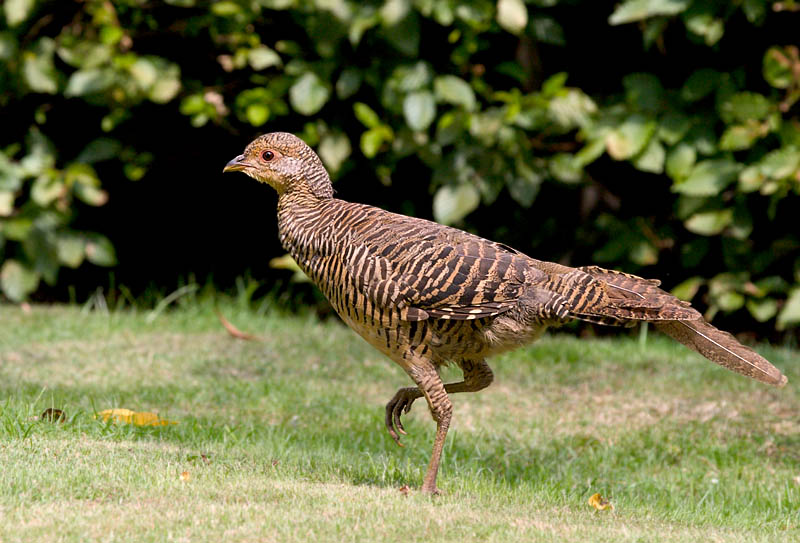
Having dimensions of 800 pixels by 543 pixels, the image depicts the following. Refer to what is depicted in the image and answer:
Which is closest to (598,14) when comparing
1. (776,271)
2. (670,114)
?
(670,114)

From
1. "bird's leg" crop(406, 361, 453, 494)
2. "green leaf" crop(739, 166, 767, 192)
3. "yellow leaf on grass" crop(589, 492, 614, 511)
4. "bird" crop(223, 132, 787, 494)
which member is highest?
"green leaf" crop(739, 166, 767, 192)

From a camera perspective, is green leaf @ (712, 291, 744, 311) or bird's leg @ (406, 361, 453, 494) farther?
green leaf @ (712, 291, 744, 311)

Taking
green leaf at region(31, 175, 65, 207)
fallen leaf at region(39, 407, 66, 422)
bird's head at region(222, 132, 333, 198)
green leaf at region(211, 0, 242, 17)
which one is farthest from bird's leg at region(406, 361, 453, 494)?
green leaf at region(31, 175, 65, 207)

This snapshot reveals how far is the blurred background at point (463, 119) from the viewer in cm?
718

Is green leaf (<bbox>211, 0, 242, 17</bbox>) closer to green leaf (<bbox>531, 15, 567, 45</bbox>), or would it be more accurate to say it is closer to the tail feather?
green leaf (<bbox>531, 15, 567, 45</bbox>)

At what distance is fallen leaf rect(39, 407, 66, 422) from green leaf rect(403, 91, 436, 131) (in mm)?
3285

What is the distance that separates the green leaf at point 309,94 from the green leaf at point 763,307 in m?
3.41

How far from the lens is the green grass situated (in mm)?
3822

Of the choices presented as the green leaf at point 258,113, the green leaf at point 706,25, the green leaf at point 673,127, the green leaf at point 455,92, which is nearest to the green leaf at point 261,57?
the green leaf at point 258,113

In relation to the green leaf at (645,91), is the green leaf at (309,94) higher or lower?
lower

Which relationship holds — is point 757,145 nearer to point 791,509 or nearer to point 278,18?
point 791,509

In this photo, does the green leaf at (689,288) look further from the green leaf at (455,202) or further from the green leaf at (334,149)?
the green leaf at (334,149)

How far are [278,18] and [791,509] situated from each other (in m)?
5.27

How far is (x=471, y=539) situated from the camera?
12.1 ft
